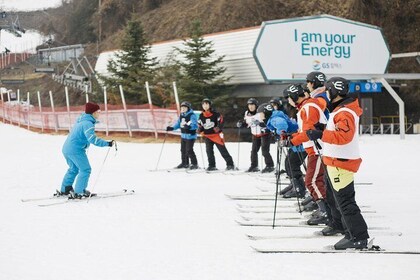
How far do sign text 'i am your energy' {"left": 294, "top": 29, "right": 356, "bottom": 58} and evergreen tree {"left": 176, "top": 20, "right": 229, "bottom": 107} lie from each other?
3.97m

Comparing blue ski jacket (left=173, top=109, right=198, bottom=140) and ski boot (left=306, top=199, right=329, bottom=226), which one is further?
blue ski jacket (left=173, top=109, right=198, bottom=140)

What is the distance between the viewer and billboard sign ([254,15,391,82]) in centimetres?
2619

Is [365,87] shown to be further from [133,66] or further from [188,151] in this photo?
[188,151]

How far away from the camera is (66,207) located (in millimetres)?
8344

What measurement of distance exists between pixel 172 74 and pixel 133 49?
397 centimetres

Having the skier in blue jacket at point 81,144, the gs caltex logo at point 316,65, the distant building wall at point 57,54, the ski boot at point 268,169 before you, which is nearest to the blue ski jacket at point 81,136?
the skier in blue jacket at point 81,144

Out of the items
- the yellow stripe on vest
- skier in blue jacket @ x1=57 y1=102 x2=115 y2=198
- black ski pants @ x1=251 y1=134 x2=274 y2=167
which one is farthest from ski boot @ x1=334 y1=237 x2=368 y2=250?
black ski pants @ x1=251 y1=134 x2=274 y2=167

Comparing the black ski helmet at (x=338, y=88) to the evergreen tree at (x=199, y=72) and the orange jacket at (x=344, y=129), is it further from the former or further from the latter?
the evergreen tree at (x=199, y=72)

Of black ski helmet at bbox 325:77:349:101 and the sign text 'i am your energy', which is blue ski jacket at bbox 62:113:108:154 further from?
the sign text 'i am your energy'

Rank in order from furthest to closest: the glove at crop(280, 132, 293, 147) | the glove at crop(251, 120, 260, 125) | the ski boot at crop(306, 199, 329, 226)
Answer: the glove at crop(251, 120, 260, 125)
the glove at crop(280, 132, 293, 147)
the ski boot at crop(306, 199, 329, 226)

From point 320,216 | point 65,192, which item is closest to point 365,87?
point 65,192

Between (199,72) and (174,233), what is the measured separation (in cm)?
2144

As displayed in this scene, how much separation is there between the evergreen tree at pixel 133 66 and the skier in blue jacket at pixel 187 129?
16.6 meters

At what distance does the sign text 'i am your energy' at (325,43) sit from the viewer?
2688cm
